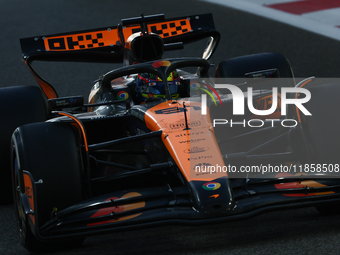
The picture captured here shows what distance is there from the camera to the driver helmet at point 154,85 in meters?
3.71

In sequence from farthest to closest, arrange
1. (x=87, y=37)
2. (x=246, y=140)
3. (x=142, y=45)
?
(x=87, y=37) < (x=142, y=45) < (x=246, y=140)

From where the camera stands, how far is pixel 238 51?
8.22 meters

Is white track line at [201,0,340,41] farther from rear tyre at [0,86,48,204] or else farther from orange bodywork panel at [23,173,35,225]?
orange bodywork panel at [23,173,35,225]

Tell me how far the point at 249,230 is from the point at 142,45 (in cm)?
204

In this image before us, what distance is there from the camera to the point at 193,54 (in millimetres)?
8328

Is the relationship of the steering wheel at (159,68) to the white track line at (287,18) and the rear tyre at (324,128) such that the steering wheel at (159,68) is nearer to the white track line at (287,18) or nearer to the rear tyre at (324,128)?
the rear tyre at (324,128)

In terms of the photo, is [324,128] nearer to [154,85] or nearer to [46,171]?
[154,85]

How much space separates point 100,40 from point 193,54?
332 cm

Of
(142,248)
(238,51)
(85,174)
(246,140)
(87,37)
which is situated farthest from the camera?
(238,51)

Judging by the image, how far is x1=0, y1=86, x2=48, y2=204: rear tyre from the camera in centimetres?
357

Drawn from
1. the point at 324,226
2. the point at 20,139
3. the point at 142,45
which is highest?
the point at 142,45

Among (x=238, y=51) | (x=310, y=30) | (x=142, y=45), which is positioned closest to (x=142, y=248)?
(x=142, y=45)

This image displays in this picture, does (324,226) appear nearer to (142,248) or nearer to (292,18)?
(142,248)

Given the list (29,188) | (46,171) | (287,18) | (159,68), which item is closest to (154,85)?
(159,68)
